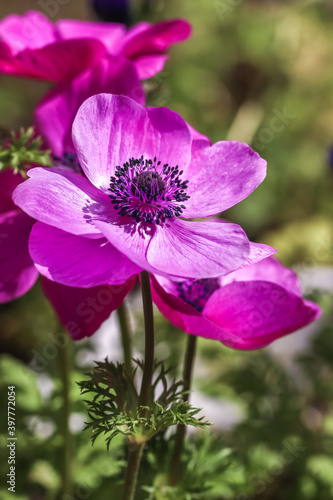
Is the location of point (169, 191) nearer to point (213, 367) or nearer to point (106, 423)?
point (106, 423)

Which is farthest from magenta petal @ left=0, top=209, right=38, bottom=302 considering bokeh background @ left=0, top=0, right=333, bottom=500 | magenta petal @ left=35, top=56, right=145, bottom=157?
bokeh background @ left=0, top=0, right=333, bottom=500

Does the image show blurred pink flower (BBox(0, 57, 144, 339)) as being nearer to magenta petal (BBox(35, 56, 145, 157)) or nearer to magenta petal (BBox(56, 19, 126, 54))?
magenta petal (BBox(35, 56, 145, 157))

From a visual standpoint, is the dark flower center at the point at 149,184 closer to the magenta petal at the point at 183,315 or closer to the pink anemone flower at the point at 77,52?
the magenta petal at the point at 183,315

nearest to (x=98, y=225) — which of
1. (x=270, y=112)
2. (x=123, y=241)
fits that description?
(x=123, y=241)

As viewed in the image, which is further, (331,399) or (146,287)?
(331,399)

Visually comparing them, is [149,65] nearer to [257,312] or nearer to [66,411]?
[257,312]

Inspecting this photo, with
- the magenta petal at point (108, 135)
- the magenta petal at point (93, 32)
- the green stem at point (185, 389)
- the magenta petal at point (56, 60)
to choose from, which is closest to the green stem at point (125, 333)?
the green stem at point (185, 389)

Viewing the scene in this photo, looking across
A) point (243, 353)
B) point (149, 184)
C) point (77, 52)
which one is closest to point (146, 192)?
point (149, 184)
